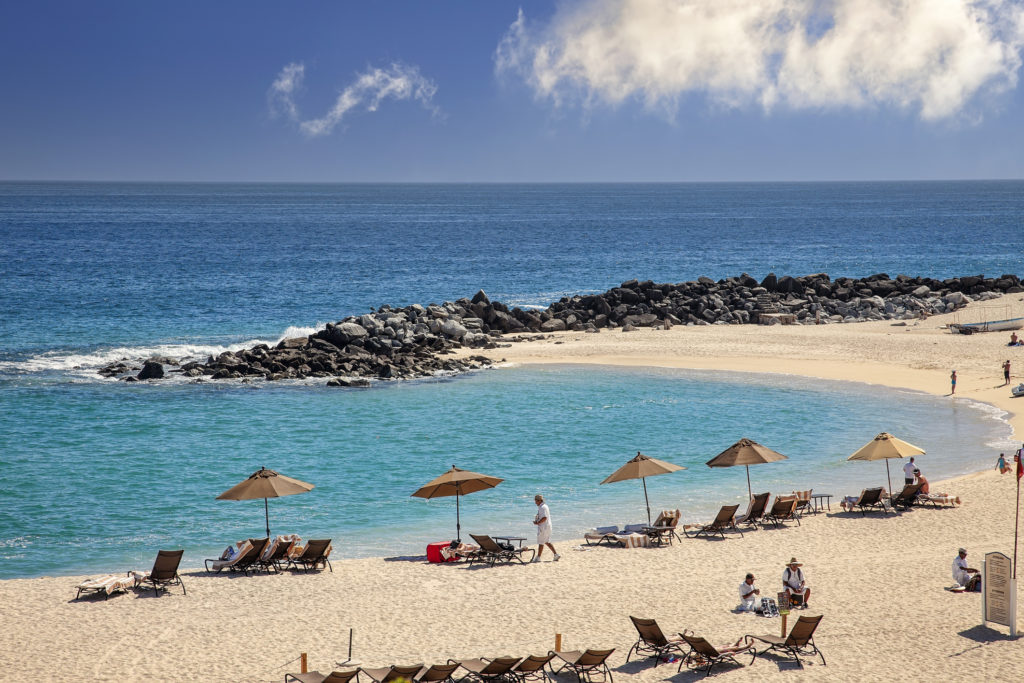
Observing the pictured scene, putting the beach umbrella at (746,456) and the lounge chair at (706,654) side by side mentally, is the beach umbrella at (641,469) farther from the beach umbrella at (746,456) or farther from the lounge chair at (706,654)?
the lounge chair at (706,654)

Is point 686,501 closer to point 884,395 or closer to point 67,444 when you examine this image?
point 884,395

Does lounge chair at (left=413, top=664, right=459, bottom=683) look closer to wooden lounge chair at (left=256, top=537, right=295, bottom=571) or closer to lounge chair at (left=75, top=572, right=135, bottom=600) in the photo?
wooden lounge chair at (left=256, top=537, right=295, bottom=571)

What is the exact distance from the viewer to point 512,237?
13188 centimetres

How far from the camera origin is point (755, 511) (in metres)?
21.3

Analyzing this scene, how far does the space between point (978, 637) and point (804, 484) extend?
1107cm

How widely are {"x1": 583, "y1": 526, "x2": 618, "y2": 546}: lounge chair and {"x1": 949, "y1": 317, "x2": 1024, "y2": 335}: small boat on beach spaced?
31655 mm

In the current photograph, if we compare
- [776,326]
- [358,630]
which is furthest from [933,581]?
[776,326]

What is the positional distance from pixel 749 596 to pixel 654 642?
284 cm

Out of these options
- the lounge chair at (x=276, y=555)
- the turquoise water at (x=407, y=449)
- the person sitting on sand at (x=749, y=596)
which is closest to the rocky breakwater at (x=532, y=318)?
the turquoise water at (x=407, y=449)

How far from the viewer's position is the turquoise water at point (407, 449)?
2302 centimetres

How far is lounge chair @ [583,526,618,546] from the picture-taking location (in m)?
20.5

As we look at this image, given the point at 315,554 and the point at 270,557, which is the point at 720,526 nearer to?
the point at 315,554

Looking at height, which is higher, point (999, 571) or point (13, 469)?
point (999, 571)

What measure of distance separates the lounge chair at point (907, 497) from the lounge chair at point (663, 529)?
17.2 ft
